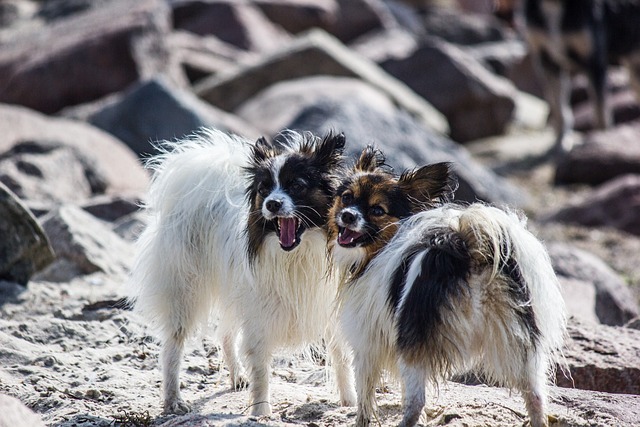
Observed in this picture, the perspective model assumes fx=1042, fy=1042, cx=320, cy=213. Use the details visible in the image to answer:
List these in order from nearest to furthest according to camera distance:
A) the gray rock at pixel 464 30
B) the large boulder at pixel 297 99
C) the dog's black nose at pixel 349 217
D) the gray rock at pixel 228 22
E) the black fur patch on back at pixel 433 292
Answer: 1. the black fur patch on back at pixel 433 292
2. the dog's black nose at pixel 349 217
3. the large boulder at pixel 297 99
4. the gray rock at pixel 228 22
5. the gray rock at pixel 464 30

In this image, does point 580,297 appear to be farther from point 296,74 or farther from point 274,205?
point 296,74

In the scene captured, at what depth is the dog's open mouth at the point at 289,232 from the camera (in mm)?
5539

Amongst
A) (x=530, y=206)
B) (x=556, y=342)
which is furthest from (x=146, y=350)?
(x=530, y=206)

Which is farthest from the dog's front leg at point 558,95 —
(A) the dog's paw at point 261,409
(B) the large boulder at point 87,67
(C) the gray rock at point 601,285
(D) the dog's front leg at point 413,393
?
(D) the dog's front leg at point 413,393

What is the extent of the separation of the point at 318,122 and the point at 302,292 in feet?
22.9

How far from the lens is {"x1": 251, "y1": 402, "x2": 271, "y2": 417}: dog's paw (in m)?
5.72

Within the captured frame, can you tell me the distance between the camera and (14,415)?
416 centimetres

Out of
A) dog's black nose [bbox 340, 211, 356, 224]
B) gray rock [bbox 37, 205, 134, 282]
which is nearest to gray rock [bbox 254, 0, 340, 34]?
gray rock [bbox 37, 205, 134, 282]

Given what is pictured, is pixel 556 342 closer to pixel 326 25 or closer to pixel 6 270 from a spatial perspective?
pixel 6 270

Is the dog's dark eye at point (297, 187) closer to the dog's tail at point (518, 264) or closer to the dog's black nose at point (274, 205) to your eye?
the dog's black nose at point (274, 205)

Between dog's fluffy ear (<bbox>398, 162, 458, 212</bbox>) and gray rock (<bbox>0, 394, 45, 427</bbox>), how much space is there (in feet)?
6.82

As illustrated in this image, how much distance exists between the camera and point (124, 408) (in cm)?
591

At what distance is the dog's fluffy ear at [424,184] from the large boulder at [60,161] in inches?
221

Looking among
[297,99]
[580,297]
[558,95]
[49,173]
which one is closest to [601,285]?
[580,297]
